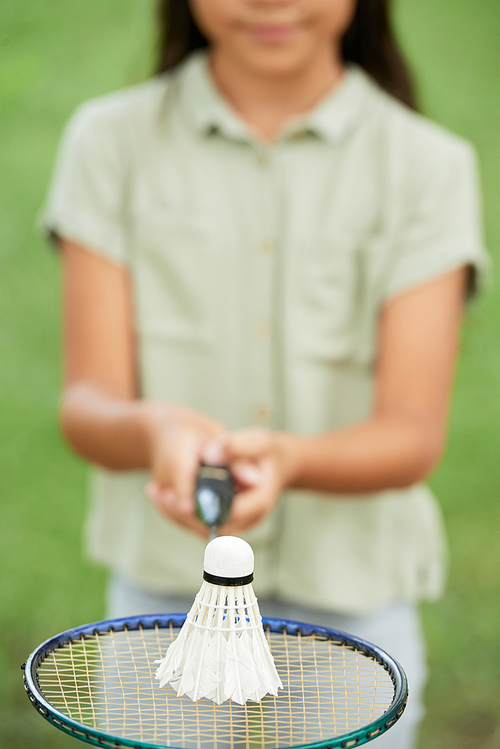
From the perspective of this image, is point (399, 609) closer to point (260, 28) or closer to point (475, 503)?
point (260, 28)

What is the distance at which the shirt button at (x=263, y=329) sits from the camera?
89 cm

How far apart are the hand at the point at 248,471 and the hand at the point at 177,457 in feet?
0.05

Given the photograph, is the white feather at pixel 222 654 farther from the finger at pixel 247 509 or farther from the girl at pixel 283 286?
the girl at pixel 283 286

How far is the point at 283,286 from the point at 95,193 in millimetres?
209

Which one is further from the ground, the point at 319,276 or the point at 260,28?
the point at 260,28

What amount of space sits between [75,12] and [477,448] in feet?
4.32

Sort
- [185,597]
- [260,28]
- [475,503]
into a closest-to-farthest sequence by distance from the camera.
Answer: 1. [260,28]
2. [185,597]
3. [475,503]

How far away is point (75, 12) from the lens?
2066 mm

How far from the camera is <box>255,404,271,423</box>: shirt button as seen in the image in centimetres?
90

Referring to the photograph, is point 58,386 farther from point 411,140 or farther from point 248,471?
point 248,471

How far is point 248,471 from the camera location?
664mm

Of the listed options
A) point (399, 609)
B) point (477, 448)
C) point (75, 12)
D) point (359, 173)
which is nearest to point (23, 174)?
point (75, 12)

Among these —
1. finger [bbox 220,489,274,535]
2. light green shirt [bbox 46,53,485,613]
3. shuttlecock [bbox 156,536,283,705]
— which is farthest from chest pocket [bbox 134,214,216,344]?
shuttlecock [bbox 156,536,283,705]

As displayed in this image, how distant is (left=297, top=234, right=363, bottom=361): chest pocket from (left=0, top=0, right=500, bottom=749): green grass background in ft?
1.13
